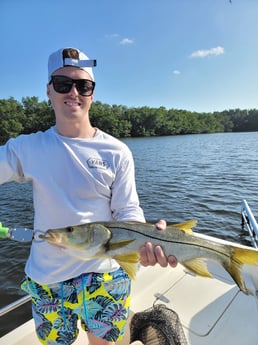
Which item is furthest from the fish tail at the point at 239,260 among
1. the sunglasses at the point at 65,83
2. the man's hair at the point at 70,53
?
the man's hair at the point at 70,53

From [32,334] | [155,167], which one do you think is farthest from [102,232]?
[155,167]

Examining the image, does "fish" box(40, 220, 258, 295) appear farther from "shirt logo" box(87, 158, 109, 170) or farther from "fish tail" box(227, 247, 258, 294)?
"shirt logo" box(87, 158, 109, 170)

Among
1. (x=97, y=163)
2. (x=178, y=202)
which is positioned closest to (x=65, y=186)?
(x=97, y=163)

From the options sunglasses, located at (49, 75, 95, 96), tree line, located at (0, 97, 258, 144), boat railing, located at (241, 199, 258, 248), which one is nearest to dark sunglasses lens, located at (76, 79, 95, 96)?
sunglasses, located at (49, 75, 95, 96)

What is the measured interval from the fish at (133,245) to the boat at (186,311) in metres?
1.34

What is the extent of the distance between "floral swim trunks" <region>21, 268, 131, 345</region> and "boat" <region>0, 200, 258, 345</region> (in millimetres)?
964

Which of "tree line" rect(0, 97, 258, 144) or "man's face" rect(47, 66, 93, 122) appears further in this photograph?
"tree line" rect(0, 97, 258, 144)

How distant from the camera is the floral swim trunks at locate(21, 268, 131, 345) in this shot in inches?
77.3

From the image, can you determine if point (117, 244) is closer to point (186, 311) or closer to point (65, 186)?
point (65, 186)

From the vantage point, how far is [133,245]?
173 cm

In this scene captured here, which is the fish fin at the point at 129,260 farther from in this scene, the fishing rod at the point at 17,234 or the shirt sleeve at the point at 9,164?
the shirt sleeve at the point at 9,164

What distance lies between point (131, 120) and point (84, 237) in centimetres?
8720

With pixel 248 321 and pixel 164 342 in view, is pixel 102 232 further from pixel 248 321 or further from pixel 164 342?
pixel 248 321

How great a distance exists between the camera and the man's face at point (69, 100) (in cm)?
202
